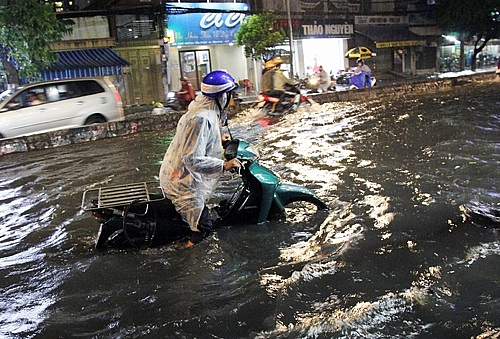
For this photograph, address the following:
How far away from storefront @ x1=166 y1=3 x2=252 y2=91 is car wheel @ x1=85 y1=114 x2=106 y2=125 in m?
12.2

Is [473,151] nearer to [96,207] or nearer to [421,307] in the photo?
[421,307]

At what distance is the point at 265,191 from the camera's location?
507 cm

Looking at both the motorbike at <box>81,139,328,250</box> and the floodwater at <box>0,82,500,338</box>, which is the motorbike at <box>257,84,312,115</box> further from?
the motorbike at <box>81,139,328,250</box>

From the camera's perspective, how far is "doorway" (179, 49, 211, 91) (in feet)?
97.0

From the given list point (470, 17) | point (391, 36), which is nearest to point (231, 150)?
point (391, 36)

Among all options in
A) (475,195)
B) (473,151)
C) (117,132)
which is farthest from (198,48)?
(475,195)

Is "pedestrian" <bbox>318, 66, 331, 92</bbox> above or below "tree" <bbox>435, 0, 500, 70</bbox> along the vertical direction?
below

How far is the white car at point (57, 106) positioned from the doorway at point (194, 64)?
14.2 meters

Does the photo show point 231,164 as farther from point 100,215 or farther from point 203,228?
point 100,215

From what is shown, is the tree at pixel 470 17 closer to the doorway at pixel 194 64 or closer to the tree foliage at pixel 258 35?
the tree foliage at pixel 258 35

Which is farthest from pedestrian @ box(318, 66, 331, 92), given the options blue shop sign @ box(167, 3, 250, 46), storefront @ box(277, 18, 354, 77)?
storefront @ box(277, 18, 354, 77)

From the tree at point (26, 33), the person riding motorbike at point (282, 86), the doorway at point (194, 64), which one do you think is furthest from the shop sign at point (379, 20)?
the person riding motorbike at point (282, 86)

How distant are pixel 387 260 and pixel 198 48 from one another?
27005mm

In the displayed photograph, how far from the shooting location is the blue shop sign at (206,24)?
2780 centimetres
